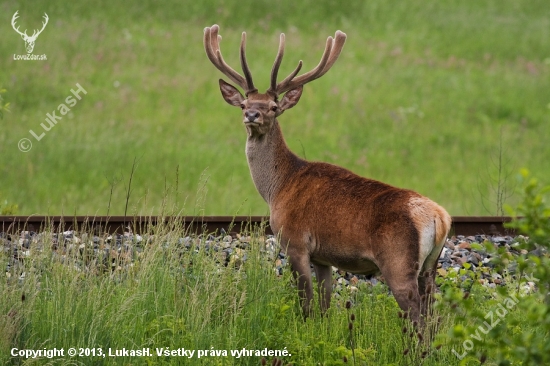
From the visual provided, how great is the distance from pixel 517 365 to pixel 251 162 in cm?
Answer: 281

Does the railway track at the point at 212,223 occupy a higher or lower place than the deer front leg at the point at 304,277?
higher

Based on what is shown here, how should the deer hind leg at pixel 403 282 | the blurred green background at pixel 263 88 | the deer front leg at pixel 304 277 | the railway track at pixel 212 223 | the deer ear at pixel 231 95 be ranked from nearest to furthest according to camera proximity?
the deer hind leg at pixel 403 282, the deer front leg at pixel 304 277, the deer ear at pixel 231 95, the railway track at pixel 212 223, the blurred green background at pixel 263 88

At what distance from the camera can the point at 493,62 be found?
23.4 meters

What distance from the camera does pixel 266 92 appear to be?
7.18 metres

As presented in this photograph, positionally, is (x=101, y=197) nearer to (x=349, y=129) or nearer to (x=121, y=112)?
(x=121, y=112)

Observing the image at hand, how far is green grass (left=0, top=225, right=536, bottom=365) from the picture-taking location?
211 inches

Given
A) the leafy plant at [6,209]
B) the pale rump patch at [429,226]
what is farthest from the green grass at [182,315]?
the leafy plant at [6,209]

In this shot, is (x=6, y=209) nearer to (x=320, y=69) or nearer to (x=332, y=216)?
(x=320, y=69)

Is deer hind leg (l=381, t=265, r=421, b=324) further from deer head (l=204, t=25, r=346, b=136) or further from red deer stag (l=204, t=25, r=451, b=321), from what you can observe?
deer head (l=204, t=25, r=346, b=136)

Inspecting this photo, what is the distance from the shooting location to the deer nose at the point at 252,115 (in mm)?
6840

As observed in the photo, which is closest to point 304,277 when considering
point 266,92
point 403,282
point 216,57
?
point 403,282

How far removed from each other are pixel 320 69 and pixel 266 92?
2.24 feet

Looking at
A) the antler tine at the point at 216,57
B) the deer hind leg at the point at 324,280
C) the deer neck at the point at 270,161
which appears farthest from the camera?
the antler tine at the point at 216,57

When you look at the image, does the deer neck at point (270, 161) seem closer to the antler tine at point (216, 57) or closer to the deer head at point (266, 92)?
the deer head at point (266, 92)
